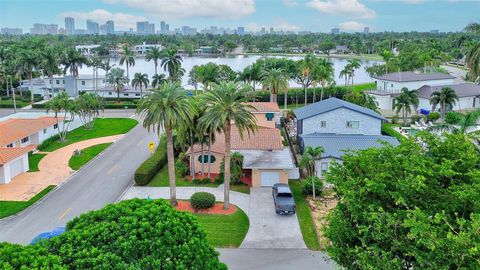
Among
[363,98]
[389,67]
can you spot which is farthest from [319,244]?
[389,67]

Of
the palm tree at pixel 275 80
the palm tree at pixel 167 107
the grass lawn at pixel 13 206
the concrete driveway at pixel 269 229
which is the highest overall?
the palm tree at pixel 275 80

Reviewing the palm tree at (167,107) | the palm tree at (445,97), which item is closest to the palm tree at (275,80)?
the palm tree at (445,97)

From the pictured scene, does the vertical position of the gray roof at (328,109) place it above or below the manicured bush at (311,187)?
above

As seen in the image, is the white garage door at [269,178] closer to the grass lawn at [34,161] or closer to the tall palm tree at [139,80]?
the grass lawn at [34,161]

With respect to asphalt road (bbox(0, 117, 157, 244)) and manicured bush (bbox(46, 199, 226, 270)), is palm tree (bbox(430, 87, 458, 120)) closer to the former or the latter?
asphalt road (bbox(0, 117, 157, 244))

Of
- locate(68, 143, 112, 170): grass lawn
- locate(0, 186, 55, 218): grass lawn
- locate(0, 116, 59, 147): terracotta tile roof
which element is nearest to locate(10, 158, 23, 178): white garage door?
locate(0, 116, 59, 147): terracotta tile roof

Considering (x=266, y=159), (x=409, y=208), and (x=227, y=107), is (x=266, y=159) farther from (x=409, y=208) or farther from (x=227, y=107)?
(x=409, y=208)

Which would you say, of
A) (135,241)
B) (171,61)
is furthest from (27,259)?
(171,61)
